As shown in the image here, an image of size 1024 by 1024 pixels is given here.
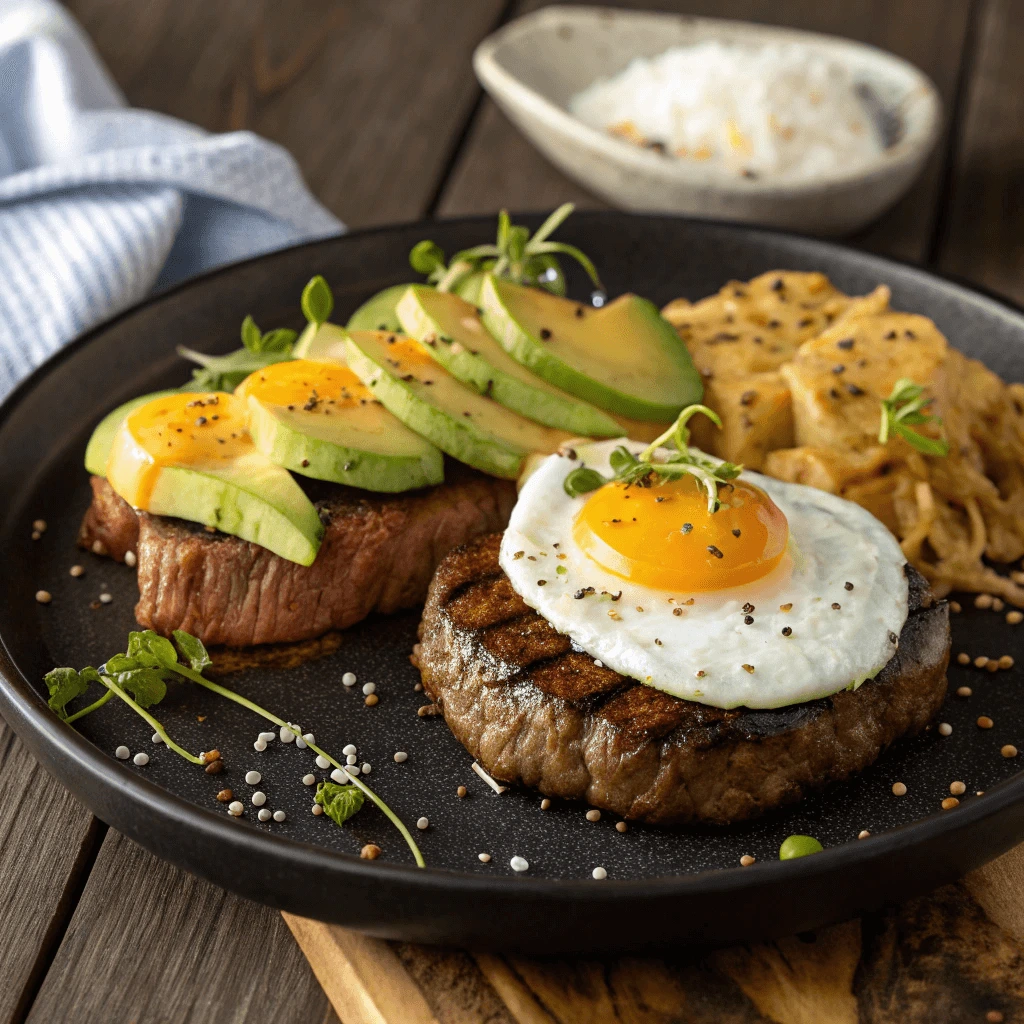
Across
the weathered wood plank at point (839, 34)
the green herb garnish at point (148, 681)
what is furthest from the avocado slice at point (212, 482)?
the weathered wood plank at point (839, 34)

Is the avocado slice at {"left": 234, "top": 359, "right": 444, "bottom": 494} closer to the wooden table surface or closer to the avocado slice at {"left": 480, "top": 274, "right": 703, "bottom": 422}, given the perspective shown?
the avocado slice at {"left": 480, "top": 274, "right": 703, "bottom": 422}

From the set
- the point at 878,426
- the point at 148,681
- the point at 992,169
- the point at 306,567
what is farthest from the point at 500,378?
the point at 992,169

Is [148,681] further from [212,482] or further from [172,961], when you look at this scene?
[172,961]

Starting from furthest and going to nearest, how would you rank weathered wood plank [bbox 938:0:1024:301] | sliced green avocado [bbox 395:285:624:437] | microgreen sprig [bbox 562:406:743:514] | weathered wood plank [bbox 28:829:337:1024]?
weathered wood plank [bbox 938:0:1024:301] < sliced green avocado [bbox 395:285:624:437] < microgreen sprig [bbox 562:406:743:514] < weathered wood plank [bbox 28:829:337:1024]

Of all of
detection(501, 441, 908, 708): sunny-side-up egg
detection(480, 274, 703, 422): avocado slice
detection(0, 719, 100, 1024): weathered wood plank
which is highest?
detection(480, 274, 703, 422): avocado slice

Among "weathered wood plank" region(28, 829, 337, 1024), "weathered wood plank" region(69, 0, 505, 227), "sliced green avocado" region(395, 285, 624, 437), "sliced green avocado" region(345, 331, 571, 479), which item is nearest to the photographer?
"weathered wood plank" region(28, 829, 337, 1024)

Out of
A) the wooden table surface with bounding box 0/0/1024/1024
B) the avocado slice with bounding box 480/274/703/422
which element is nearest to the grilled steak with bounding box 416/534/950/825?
the avocado slice with bounding box 480/274/703/422
